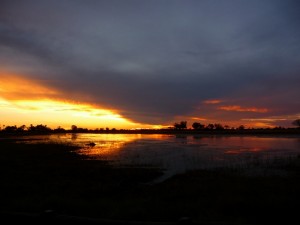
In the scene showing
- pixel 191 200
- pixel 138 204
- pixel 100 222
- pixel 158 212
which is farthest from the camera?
pixel 191 200

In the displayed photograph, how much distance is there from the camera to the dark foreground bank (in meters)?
11.0

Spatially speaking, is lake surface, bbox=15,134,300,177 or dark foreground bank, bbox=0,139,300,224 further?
lake surface, bbox=15,134,300,177

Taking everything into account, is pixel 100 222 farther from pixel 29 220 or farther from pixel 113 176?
pixel 113 176

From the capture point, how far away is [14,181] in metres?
19.5

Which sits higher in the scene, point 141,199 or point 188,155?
point 188,155

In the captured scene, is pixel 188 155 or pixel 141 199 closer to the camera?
pixel 141 199

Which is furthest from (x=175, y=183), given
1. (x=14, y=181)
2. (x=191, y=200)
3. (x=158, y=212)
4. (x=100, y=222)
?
(x=100, y=222)

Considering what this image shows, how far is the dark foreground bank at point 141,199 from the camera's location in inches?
433

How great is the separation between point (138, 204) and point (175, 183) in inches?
255

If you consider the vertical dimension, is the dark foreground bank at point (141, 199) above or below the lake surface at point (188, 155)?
below

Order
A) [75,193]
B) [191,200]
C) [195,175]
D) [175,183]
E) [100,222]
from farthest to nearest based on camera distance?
1. [195,175]
2. [175,183]
3. [75,193]
4. [191,200]
5. [100,222]

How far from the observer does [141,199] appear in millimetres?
14352

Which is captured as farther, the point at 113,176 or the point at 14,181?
the point at 113,176

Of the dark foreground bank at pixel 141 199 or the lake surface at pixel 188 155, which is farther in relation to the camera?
the lake surface at pixel 188 155
